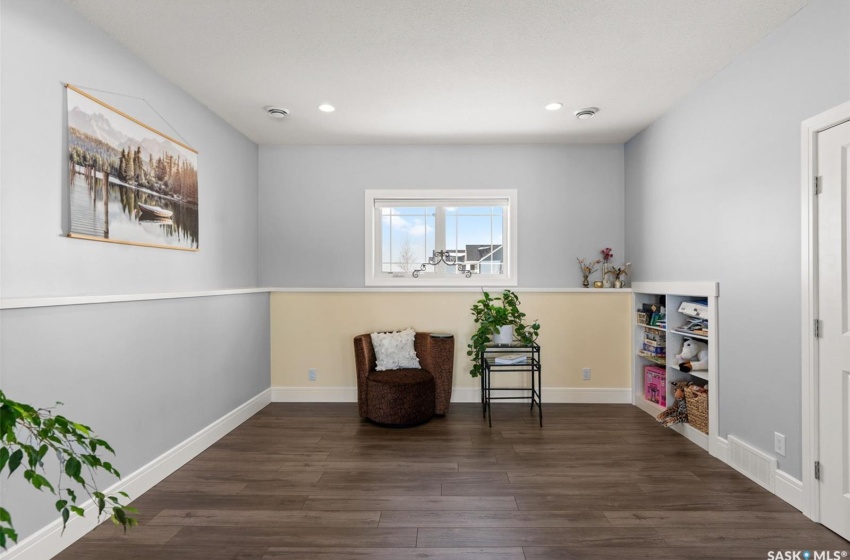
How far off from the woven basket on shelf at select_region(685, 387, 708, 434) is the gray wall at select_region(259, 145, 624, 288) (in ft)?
4.86

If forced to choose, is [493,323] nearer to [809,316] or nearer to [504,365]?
[504,365]

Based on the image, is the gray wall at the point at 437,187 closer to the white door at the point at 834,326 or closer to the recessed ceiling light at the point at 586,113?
the recessed ceiling light at the point at 586,113

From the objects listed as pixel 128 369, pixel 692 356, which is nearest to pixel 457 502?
pixel 128 369

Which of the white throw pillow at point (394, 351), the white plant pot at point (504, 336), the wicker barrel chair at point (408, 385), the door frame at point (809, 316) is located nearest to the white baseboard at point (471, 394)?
the wicker barrel chair at point (408, 385)

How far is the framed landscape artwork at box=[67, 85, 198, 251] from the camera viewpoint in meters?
2.23

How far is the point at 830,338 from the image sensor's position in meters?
2.12

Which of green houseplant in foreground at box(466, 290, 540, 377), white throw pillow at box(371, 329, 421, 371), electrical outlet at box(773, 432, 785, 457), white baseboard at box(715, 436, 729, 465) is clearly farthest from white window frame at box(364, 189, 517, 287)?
electrical outlet at box(773, 432, 785, 457)

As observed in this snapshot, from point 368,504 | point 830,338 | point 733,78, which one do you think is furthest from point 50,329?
point 733,78

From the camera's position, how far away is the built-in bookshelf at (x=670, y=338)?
3.00 m

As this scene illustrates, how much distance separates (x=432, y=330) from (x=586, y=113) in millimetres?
2269

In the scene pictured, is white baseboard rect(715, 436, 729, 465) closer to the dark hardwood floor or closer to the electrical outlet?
the dark hardwood floor

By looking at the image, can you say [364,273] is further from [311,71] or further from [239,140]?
[311,71]

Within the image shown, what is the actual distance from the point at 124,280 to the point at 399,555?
202 cm

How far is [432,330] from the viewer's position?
434 cm
